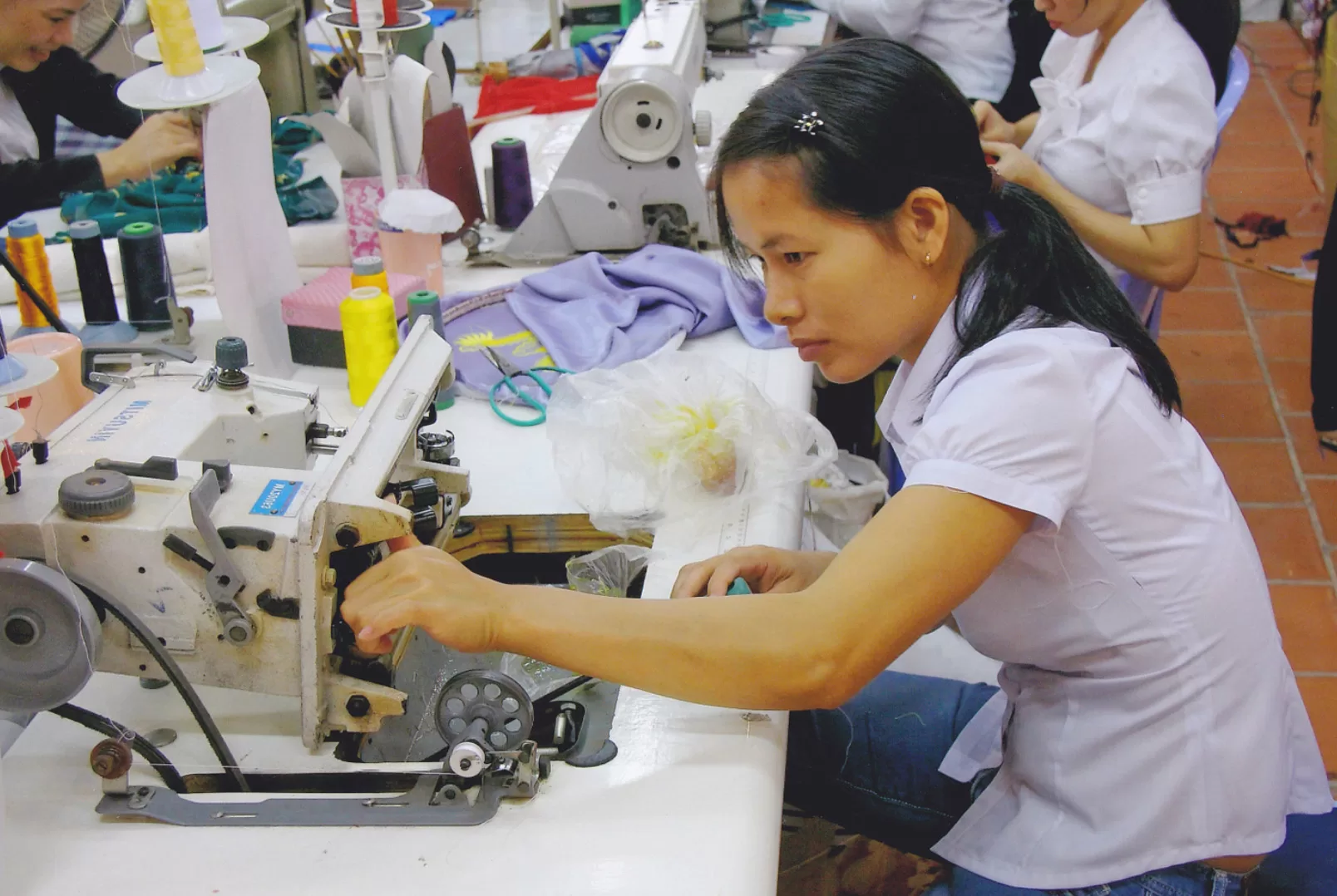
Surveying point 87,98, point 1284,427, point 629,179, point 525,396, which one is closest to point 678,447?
point 525,396

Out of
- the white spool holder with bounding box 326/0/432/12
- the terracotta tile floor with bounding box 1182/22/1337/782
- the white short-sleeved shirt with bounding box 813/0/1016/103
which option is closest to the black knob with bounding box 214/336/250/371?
the white spool holder with bounding box 326/0/432/12

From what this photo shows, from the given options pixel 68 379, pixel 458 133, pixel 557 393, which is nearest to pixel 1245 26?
pixel 458 133

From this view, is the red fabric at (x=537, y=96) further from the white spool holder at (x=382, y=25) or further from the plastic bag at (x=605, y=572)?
the plastic bag at (x=605, y=572)

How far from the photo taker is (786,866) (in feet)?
6.01

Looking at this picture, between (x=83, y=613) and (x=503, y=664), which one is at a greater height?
(x=83, y=613)

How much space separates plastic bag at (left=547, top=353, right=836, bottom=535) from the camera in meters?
1.53

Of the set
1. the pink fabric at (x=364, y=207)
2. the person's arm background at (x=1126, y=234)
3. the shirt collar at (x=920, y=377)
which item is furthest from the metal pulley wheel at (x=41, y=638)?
the person's arm background at (x=1126, y=234)

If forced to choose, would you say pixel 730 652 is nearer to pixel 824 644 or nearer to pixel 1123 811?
pixel 824 644

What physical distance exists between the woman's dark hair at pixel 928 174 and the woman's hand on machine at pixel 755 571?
0.28 meters

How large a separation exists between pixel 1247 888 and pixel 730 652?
0.59 meters

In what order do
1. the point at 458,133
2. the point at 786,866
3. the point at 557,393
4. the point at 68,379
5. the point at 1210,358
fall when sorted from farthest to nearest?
1. the point at 1210,358
2. the point at 458,133
3. the point at 786,866
4. the point at 557,393
5. the point at 68,379

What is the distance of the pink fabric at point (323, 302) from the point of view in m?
1.84

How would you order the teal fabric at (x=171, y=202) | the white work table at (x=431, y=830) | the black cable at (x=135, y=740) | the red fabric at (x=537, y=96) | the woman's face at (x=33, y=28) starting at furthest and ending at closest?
the red fabric at (x=537, y=96), the teal fabric at (x=171, y=202), the woman's face at (x=33, y=28), the black cable at (x=135, y=740), the white work table at (x=431, y=830)

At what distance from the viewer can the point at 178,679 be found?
108cm
